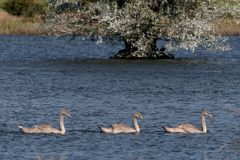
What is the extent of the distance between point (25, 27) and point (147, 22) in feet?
93.1

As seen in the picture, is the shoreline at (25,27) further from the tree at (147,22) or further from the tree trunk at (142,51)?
the tree trunk at (142,51)

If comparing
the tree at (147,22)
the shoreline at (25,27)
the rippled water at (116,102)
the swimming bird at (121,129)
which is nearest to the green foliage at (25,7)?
the shoreline at (25,27)

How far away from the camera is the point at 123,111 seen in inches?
1286

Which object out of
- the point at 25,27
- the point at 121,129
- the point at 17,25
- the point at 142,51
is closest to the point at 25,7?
the point at 17,25

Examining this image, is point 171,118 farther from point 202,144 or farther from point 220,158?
point 220,158

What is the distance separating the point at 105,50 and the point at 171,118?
114 feet

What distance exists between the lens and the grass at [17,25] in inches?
3015

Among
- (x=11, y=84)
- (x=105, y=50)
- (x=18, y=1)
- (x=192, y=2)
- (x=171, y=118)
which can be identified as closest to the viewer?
(x=171, y=118)

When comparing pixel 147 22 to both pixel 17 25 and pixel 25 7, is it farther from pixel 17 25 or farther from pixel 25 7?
pixel 25 7

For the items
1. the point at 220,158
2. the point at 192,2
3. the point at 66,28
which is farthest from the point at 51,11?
the point at 220,158

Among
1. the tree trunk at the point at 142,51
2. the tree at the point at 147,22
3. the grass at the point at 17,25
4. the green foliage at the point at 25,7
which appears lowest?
the grass at the point at 17,25

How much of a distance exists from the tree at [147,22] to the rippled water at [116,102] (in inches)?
45.9

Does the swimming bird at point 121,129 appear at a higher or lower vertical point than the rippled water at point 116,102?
higher

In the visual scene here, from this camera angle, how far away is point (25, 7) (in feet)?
283
